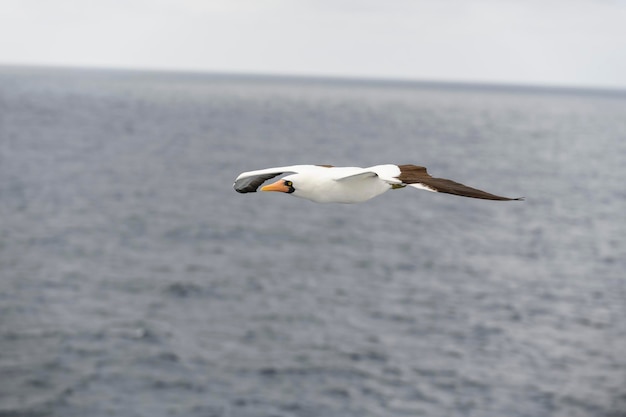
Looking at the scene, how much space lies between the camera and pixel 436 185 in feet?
28.7

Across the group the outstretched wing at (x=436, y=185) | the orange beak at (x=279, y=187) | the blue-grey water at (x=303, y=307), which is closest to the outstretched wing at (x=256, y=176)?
the orange beak at (x=279, y=187)

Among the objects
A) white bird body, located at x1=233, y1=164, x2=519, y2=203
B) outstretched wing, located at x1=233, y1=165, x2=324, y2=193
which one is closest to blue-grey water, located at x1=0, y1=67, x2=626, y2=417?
outstretched wing, located at x1=233, y1=165, x2=324, y2=193

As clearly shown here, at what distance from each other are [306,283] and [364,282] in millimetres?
7483

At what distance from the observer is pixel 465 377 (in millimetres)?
80875

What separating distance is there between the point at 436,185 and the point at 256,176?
3.23 metres

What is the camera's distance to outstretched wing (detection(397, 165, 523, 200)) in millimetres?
7978

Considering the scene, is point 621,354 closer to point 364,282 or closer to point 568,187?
point 364,282

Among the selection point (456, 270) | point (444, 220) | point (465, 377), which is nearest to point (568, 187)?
point (444, 220)

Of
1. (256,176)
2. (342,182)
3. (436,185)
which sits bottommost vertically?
(256,176)

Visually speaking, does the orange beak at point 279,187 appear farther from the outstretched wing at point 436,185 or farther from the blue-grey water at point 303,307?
the blue-grey water at point 303,307

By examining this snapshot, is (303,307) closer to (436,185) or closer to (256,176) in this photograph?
(256,176)

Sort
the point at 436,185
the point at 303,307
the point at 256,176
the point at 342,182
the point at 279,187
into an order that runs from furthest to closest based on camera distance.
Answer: the point at 303,307 < the point at 256,176 < the point at 279,187 < the point at 342,182 < the point at 436,185

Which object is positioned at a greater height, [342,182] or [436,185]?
[436,185]

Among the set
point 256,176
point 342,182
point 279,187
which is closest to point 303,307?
point 256,176
